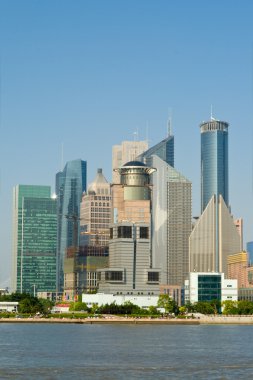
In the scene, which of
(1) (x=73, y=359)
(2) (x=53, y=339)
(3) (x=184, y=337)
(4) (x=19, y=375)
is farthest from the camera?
(3) (x=184, y=337)

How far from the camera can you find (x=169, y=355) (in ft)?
447

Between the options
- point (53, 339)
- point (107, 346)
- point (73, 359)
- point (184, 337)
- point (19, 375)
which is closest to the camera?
point (19, 375)

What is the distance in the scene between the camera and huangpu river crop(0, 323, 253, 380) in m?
109

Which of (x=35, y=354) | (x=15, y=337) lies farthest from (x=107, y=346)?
(x=15, y=337)

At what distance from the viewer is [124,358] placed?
129000 millimetres

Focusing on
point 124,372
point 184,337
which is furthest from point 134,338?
point 124,372

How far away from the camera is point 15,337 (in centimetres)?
18650

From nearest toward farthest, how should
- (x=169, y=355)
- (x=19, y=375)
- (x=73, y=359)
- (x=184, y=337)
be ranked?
(x=19, y=375) < (x=73, y=359) < (x=169, y=355) < (x=184, y=337)

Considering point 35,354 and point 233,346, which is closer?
point 35,354

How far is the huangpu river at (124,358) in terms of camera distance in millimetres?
108812

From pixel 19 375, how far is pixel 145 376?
15.0 metres

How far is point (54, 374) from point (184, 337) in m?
85.5

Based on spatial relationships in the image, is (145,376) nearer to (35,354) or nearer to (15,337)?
(35,354)

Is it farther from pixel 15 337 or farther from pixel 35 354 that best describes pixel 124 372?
pixel 15 337
